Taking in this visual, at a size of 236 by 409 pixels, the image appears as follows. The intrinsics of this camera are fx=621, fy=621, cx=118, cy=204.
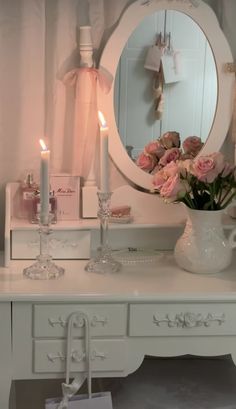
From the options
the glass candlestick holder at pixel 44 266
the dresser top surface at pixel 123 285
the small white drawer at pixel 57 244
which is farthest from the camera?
the small white drawer at pixel 57 244

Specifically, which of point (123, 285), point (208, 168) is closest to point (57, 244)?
point (123, 285)

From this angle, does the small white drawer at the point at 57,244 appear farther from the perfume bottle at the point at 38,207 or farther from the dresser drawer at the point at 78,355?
the dresser drawer at the point at 78,355

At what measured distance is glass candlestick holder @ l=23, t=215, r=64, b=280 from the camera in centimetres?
154

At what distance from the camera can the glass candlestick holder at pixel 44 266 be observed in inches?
60.6

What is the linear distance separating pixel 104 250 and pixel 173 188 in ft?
0.87

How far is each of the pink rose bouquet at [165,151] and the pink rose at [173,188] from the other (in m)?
0.10

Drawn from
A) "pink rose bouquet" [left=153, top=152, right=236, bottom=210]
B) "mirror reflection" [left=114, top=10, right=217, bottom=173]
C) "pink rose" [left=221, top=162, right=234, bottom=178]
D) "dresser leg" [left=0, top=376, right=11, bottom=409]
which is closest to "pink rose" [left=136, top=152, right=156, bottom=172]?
"mirror reflection" [left=114, top=10, right=217, bottom=173]

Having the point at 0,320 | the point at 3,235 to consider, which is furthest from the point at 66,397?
the point at 3,235

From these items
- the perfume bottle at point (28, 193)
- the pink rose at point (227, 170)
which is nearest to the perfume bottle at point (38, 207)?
the perfume bottle at point (28, 193)

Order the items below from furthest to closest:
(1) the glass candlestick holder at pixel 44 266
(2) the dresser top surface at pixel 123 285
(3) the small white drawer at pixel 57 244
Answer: (3) the small white drawer at pixel 57 244, (1) the glass candlestick holder at pixel 44 266, (2) the dresser top surface at pixel 123 285

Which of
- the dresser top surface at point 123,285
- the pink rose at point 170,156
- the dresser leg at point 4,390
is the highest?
the pink rose at point 170,156

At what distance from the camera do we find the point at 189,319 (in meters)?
1.47

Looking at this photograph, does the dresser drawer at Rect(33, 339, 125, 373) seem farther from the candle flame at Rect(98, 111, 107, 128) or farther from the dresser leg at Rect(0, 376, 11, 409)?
the candle flame at Rect(98, 111, 107, 128)

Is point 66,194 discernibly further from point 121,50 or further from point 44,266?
point 121,50
